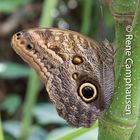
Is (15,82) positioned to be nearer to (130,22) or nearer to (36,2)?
(36,2)

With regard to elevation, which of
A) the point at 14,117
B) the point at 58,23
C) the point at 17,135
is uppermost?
the point at 58,23

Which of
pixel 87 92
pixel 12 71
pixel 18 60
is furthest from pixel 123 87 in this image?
pixel 18 60

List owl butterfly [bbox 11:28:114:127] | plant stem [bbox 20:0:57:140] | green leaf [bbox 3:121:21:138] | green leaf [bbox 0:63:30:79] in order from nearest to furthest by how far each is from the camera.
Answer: owl butterfly [bbox 11:28:114:127] → plant stem [bbox 20:0:57:140] → green leaf [bbox 3:121:21:138] → green leaf [bbox 0:63:30:79]

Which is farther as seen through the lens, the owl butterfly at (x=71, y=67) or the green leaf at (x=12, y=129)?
the green leaf at (x=12, y=129)

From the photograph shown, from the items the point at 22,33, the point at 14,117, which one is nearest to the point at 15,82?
the point at 14,117

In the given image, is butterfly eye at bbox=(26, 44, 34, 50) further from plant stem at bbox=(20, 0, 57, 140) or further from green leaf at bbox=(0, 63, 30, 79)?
green leaf at bbox=(0, 63, 30, 79)

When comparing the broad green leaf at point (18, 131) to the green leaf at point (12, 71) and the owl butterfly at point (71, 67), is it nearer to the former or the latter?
the green leaf at point (12, 71)

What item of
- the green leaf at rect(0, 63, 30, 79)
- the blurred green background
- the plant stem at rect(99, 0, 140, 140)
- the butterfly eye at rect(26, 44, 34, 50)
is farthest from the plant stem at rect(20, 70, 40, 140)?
the plant stem at rect(99, 0, 140, 140)

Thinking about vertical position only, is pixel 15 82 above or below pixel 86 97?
below

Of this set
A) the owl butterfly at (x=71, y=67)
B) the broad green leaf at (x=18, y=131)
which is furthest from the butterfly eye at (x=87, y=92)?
the broad green leaf at (x=18, y=131)
